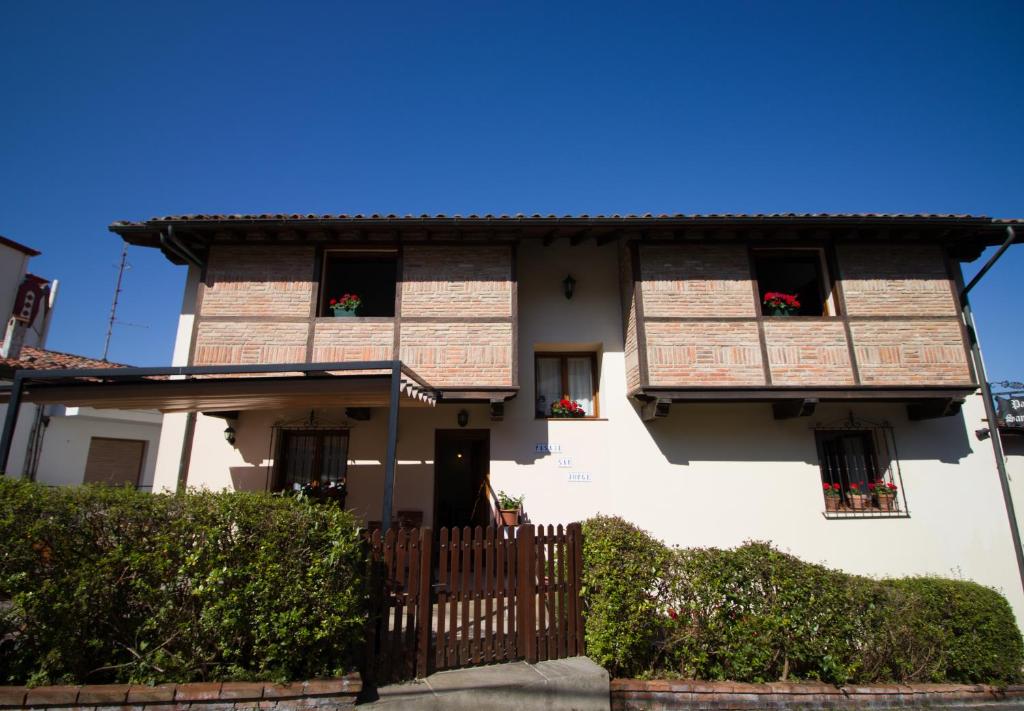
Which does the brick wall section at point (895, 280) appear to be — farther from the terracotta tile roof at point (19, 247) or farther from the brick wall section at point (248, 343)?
the terracotta tile roof at point (19, 247)

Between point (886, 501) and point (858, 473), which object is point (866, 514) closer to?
point (886, 501)

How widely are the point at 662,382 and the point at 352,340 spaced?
5.37 m

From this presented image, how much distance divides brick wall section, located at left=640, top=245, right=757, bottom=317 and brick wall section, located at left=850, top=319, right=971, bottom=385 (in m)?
2.01

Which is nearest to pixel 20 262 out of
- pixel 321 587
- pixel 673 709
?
pixel 321 587

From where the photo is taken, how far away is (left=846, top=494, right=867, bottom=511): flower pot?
8.97 m

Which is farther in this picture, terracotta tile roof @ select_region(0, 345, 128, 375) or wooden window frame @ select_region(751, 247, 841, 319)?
terracotta tile roof @ select_region(0, 345, 128, 375)

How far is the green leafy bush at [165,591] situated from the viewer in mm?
4461

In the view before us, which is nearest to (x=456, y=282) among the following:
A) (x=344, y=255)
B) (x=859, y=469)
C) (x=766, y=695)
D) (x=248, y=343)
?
(x=344, y=255)

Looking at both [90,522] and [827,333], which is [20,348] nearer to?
[90,522]

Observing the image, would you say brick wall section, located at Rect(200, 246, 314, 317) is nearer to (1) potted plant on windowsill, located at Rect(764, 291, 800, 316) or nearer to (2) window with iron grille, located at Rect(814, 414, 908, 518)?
(1) potted plant on windowsill, located at Rect(764, 291, 800, 316)

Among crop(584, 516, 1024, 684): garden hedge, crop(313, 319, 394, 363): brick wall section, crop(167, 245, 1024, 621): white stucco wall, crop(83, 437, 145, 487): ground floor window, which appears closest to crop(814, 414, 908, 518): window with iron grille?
crop(167, 245, 1024, 621): white stucco wall

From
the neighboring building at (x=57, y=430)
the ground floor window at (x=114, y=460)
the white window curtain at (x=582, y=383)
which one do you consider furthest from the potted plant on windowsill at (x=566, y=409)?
the ground floor window at (x=114, y=460)

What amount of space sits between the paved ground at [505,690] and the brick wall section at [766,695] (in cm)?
38

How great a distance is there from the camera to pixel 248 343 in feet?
28.3
